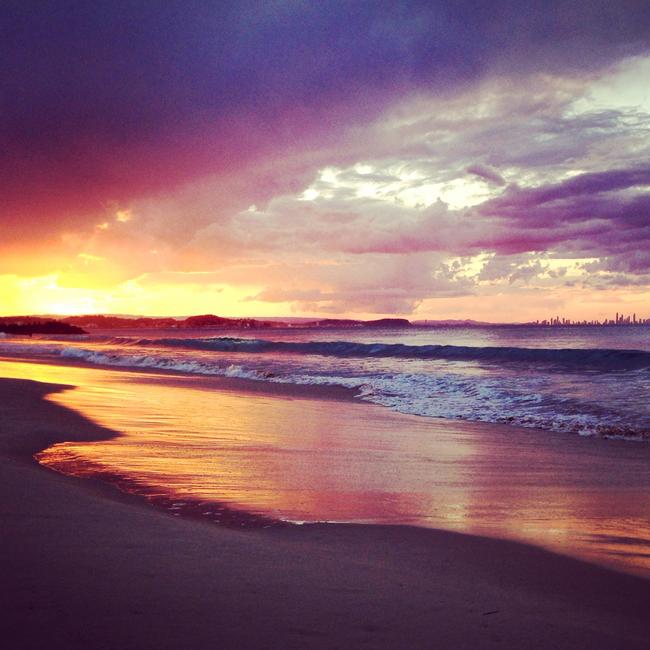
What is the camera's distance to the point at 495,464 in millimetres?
7703

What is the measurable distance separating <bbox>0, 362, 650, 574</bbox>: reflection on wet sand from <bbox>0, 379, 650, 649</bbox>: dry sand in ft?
1.84

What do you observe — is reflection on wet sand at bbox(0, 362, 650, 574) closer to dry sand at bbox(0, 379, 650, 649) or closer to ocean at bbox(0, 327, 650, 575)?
ocean at bbox(0, 327, 650, 575)

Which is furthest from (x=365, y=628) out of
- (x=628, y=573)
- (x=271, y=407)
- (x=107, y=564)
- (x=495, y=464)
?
(x=271, y=407)

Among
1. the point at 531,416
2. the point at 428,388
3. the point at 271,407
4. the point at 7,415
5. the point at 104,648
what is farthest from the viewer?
the point at 428,388

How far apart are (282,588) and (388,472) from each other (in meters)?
3.93

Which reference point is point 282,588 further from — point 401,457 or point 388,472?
point 401,457

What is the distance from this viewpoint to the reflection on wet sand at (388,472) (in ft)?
16.8

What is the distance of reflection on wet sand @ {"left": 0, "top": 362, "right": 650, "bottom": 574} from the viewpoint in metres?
5.11

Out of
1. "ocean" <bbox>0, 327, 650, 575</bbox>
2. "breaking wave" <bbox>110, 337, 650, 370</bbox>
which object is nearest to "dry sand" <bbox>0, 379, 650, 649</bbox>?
"ocean" <bbox>0, 327, 650, 575</bbox>

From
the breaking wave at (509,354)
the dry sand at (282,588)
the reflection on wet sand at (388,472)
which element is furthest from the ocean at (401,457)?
the breaking wave at (509,354)

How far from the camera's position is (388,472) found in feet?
23.1

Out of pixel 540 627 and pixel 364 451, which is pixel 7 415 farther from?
pixel 540 627

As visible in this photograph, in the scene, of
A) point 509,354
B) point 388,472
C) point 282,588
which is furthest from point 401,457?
point 509,354

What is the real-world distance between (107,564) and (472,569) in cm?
233
